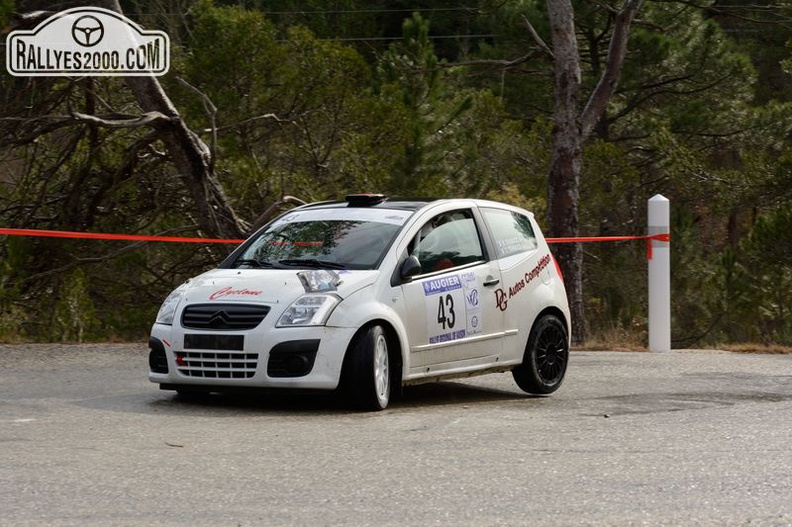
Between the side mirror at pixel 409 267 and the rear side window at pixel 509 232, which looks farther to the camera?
the rear side window at pixel 509 232

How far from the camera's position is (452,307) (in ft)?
35.6

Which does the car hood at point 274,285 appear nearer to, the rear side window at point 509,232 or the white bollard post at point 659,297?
the rear side window at point 509,232

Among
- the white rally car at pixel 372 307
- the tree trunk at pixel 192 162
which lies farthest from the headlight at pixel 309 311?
the tree trunk at pixel 192 162

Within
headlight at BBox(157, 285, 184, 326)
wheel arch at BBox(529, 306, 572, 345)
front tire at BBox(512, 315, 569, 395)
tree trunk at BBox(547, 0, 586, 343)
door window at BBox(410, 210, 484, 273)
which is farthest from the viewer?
tree trunk at BBox(547, 0, 586, 343)

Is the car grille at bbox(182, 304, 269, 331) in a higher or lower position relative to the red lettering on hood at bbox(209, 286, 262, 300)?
lower

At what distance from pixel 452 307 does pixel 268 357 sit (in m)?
1.79

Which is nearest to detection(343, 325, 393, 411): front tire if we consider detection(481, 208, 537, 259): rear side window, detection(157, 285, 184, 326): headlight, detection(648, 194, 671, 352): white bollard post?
detection(157, 285, 184, 326): headlight

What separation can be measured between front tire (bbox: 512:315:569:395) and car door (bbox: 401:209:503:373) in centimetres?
43

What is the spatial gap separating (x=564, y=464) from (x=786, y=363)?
7.58 metres

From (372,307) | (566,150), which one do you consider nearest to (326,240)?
(372,307)

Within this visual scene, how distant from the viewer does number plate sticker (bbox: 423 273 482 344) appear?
10.6m

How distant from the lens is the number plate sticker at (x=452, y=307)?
10.6 metres

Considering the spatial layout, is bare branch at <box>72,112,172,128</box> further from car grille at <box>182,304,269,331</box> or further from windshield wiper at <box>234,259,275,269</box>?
car grille at <box>182,304,269,331</box>

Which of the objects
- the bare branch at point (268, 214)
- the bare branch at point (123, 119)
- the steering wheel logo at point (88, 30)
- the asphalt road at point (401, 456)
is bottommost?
the asphalt road at point (401, 456)
